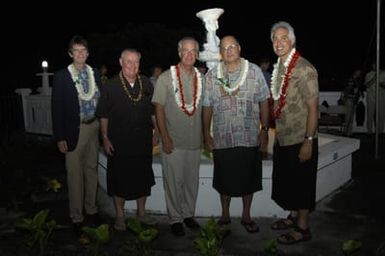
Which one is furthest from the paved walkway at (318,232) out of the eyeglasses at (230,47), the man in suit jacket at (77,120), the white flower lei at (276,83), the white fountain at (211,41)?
the white fountain at (211,41)

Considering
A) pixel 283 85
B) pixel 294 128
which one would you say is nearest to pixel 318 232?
pixel 294 128

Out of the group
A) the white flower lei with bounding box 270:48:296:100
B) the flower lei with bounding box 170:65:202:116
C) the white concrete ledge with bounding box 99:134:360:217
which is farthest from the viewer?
the white concrete ledge with bounding box 99:134:360:217

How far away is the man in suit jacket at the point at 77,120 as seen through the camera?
16.5 ft

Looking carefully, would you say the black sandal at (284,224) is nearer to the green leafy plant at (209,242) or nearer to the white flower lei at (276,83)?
the white flower lei at (276,83)

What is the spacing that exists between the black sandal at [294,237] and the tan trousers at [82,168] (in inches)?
79.0

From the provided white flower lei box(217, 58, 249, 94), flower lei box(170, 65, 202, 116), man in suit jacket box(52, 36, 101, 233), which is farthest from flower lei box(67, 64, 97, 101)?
white flower lei box(217, 58, 249, 94)

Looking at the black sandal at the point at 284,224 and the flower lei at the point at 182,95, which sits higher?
the flower lei at the point at 182,95

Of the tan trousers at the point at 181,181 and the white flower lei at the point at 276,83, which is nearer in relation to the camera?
the white flower lei at the point at 276,83

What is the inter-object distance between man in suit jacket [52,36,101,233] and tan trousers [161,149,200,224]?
0.78 m

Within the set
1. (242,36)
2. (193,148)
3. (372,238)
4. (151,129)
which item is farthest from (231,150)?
(242,36)

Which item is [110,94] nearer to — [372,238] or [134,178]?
[134,178]

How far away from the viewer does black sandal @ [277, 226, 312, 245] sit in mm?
4797

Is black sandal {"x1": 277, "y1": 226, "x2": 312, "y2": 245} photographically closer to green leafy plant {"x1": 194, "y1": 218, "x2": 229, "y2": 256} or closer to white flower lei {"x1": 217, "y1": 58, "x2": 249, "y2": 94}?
green leafy plant {"x1": 194, "y1": 218, "x2": 229, "y2": 256}

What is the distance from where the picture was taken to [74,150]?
5.12m
